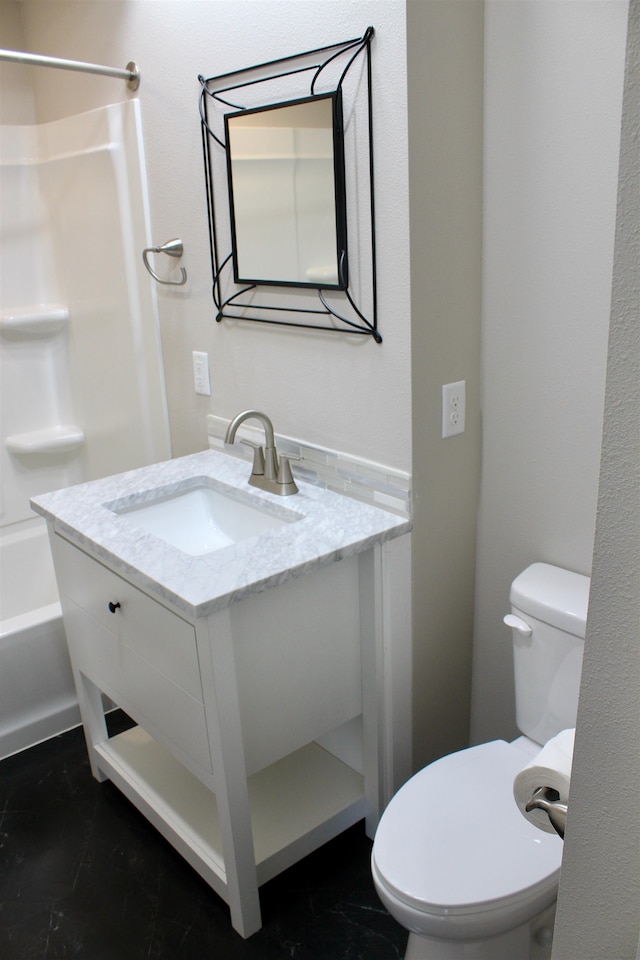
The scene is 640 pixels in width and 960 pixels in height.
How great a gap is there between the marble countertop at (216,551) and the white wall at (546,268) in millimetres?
298

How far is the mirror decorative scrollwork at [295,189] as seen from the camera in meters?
1.57

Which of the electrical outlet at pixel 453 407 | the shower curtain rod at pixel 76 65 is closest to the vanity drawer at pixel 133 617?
the electrical outlet at pixel 453 407

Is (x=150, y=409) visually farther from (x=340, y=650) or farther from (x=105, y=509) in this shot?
(x=340, y=650)

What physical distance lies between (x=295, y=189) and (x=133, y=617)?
99cm

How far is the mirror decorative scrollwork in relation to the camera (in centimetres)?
157

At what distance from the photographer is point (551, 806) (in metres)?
0.69

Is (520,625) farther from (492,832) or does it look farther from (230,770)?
(230,770)

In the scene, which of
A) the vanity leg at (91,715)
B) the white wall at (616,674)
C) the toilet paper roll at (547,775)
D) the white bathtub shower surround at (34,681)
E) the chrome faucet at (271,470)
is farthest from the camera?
the white bathtub shower surround at (34,681)

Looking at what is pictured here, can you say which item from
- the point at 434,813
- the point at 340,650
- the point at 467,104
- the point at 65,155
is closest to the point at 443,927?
the point at 434,813

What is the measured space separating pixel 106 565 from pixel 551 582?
96 cm

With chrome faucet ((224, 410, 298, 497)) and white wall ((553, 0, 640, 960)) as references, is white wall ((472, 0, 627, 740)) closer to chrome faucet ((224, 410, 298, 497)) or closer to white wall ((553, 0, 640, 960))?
chrome faucet ((224, 410, 298, 497))

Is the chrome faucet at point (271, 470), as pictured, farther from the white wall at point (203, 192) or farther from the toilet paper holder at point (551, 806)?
the toilet paper holder at point (551, 806)

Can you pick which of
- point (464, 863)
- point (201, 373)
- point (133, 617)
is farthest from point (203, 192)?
point (464, 863)

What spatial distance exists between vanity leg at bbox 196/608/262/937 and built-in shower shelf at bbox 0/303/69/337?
1.67m
